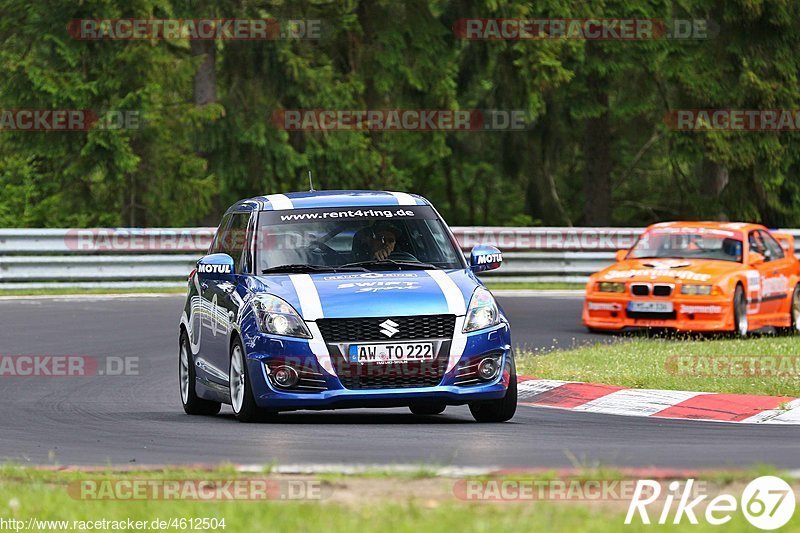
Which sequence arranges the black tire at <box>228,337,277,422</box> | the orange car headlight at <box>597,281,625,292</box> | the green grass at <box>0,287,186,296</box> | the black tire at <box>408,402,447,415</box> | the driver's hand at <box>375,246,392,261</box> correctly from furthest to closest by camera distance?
the green grass at <box>0,287,186,296</box>
the orange car headlight at <box>597,281,625,292</box>
the black tire at <box>408,402,447,415</box>
the driver's hand at <box>375,246,392,261</box>
the black tire at <box>228,337,277,422</box>

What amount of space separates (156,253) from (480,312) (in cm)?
1786

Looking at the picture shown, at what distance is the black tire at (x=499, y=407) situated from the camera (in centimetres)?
1163

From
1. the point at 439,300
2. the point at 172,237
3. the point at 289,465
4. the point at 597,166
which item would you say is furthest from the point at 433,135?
the point at 289,465

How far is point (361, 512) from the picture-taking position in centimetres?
679

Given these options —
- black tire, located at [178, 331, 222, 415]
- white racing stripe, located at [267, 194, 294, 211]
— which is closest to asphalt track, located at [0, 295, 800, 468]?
black tire, located at [178, 331, 222, 415]

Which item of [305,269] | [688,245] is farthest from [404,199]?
[688,245]

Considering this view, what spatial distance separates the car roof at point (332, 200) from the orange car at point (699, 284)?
773 centimetres

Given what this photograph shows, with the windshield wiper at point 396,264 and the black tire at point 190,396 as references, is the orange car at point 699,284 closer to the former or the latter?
the black tire at point 190,396

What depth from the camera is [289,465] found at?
8.27 metres

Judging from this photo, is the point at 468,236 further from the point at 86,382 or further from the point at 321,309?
the point at 321,309

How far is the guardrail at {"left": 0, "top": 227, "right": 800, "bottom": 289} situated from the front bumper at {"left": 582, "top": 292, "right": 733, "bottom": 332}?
8.79 m

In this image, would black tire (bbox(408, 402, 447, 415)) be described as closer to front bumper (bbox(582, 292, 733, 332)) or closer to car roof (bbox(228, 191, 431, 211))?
car roof (bbox(228, 191, 431, 211))

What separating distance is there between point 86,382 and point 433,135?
2342cm

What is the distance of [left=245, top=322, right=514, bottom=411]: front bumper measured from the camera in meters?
11.1
